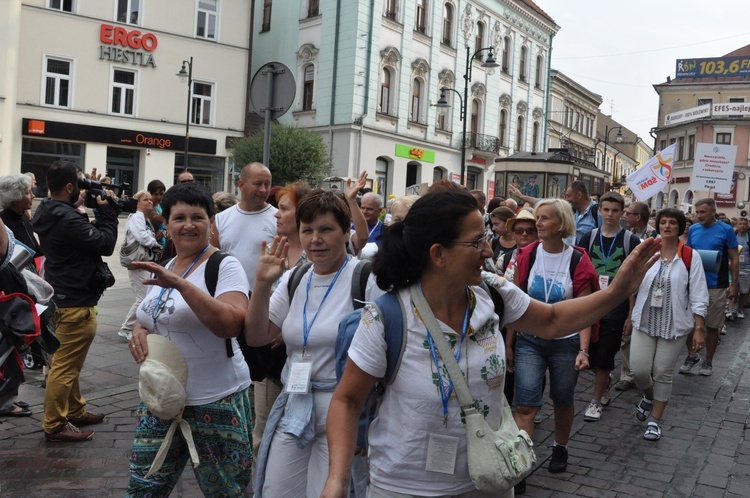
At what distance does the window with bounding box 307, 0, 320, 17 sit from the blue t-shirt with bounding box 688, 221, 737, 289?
88.6 ft

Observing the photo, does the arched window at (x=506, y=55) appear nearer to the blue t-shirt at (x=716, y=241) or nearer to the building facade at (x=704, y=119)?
the building facade at (x=704, y=119)

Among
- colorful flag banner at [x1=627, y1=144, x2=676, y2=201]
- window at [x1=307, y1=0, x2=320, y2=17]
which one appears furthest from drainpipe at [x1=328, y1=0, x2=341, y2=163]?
colorful flag banner at [x1=627, y1=144, x2=676, y2=201]

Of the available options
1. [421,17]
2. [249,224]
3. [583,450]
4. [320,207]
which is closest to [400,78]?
[421,17]

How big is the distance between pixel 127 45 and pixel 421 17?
14214 mm

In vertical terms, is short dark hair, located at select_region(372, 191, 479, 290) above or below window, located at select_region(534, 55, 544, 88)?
below

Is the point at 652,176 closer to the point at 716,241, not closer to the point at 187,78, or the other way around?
the point at 716,241

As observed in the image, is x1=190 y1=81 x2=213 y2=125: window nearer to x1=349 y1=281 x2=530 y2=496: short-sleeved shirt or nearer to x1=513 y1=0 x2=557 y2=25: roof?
x1=513 y1=0 x2=557 y2=25: roof

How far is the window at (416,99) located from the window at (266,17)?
8209 mm

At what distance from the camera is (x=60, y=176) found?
4.96m

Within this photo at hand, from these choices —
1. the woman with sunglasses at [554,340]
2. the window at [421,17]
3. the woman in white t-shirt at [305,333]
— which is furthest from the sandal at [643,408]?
the window at [421,17]

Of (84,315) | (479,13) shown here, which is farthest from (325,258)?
(479,13)

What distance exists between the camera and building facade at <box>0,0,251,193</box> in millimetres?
27016

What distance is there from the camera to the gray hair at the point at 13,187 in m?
5.20

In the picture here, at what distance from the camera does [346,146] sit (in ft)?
105
